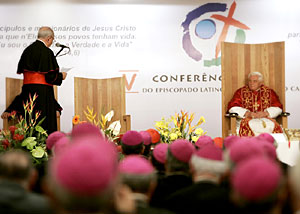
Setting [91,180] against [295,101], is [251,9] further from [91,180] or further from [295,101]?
[91,180]

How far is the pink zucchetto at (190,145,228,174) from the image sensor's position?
1.83 m

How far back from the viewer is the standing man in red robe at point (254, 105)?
6.30 meters

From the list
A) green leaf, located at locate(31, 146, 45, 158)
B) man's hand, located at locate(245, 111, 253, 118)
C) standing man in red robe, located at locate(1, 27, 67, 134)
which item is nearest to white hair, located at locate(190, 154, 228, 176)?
green leaf, located at locate(31, 146, 45, 158)

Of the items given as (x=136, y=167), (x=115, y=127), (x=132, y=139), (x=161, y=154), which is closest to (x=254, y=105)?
Answer: (x=115, y=127)

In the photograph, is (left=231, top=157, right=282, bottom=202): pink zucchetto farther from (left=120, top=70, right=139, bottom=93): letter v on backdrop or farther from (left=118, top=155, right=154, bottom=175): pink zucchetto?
(left=120, top=70, right=139, bottom=93): letter v on backdrop

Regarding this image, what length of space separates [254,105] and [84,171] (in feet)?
19.4

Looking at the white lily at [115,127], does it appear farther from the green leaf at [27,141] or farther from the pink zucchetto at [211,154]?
the pink zucchetto at [211,154]

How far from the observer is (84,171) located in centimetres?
119

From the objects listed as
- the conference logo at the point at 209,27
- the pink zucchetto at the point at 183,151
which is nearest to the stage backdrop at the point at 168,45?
the conference logo at the point at 209,27

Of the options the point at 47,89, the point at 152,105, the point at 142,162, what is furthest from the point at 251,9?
the point at 142,162

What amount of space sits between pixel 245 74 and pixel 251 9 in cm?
Answer: 189

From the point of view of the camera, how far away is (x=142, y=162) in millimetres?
1692

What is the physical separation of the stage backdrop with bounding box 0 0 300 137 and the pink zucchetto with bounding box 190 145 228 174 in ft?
20.7

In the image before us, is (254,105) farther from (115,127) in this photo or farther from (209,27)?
(115,127)
